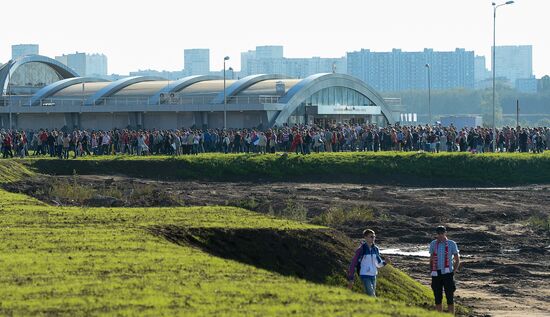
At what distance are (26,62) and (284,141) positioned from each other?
4133 centimetres

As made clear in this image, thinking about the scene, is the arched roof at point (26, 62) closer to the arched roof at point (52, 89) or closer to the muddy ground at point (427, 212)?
the arched roof at point (52, 89)

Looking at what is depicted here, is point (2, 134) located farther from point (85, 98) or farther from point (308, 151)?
point (85, 98)

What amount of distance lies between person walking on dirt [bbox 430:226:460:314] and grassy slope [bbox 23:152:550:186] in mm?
32708

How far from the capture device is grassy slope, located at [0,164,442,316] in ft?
50.4

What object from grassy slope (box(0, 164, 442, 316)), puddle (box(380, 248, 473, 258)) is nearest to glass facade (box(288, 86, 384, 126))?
puddle (box(380, 248, 473, 258))

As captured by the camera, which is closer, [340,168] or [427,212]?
[427,212]

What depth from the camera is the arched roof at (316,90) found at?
76562mm

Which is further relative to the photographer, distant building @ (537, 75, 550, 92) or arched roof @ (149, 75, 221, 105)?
distant building @ (537, 75, 550, 92)

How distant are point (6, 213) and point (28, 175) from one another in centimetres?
2033

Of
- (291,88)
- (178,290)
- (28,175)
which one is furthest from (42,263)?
(291,88)

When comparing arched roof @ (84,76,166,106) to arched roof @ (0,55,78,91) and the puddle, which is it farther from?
the puddle

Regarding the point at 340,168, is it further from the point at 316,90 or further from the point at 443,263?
the point at 443,263

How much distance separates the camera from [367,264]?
19.7 metres

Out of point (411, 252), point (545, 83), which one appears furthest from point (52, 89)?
point (545, 83)
